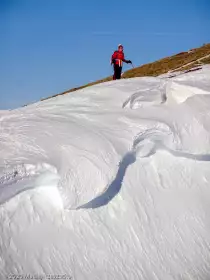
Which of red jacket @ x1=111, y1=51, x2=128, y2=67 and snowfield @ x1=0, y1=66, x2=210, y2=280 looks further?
red jacket @ x1=111, y1=51, x2=128, y2=67

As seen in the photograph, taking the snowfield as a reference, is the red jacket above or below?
above

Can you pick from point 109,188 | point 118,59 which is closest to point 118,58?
point 118,59

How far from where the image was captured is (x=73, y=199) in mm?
3393

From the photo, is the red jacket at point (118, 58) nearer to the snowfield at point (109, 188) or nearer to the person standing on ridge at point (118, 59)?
the person standing on ridge at point (118, 59)

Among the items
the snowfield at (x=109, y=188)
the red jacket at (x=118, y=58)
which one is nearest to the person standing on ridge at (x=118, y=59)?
the red jacket at (x=118, y=58)

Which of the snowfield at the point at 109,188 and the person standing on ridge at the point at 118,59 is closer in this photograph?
the snowfield at the point at 109,188

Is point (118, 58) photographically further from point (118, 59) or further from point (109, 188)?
point (109, 188)

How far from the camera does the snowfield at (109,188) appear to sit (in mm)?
3295

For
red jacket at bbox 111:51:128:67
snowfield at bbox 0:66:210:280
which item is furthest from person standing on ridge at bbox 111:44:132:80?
snowfield at bbox 0:66:210:280

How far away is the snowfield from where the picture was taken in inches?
130

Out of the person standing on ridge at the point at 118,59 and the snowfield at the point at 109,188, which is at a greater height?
the person standing on ridge at the point at 118,59

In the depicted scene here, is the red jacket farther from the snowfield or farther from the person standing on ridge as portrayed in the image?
the snowfield

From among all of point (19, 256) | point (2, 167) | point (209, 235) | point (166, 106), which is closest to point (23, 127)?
point (2, 167)

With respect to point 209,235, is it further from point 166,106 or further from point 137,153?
point 166,106
